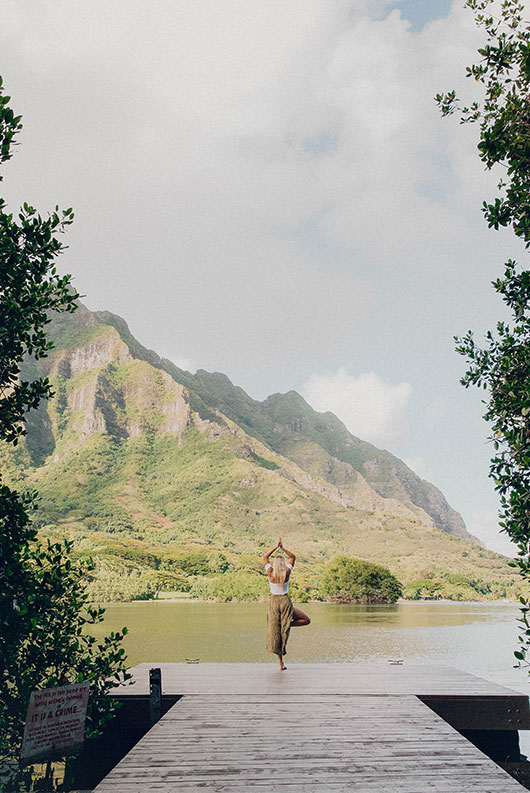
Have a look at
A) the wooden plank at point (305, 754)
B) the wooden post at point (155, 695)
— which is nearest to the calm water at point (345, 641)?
the wooden post at point (155, 695)

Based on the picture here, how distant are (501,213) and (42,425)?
461 feet

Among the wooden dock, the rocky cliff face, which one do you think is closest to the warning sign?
the wooden dock

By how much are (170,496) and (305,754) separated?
113016mm

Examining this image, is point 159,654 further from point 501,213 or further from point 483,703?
point 501,213

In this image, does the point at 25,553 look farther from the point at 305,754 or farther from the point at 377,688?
the point at 377,688

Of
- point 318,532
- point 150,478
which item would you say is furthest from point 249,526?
point 150,478

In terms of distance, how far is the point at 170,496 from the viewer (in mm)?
116000

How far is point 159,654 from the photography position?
27062 mm

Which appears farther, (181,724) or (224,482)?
(224,482)

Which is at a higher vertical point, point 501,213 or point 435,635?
point 501,213

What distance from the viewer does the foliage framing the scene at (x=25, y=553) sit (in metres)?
6.29

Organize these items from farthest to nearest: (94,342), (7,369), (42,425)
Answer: (94,342)
(42,425)
(7,369)

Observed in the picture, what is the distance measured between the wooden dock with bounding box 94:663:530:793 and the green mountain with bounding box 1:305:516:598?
6717 cm

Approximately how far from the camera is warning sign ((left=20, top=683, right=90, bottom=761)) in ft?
19.5
